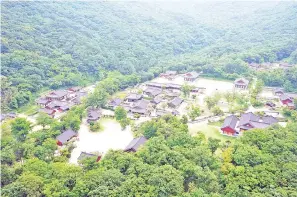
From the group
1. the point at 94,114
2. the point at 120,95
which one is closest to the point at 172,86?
the point at 120,95

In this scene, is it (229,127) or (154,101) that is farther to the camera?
(154,101)

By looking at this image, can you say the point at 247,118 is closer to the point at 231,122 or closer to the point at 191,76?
the point at 231,122

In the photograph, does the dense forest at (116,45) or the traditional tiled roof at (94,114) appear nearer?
the traditional tiled roof at (94,114)

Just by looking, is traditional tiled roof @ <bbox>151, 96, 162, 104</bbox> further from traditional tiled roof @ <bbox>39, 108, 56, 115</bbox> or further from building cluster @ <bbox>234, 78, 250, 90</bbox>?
building cluster @ <bbox>234, 78, 250, 90</bbox>

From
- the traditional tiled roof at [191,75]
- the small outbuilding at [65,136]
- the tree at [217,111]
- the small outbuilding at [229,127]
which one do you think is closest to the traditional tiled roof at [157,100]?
the tree at [217,111]

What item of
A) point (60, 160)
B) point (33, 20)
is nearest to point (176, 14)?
point (33, 20)

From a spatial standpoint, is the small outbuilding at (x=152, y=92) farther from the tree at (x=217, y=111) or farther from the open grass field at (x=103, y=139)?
the tree at (x=217, y=111)

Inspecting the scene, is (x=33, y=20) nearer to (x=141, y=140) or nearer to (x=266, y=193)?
(x=141, y=140)
